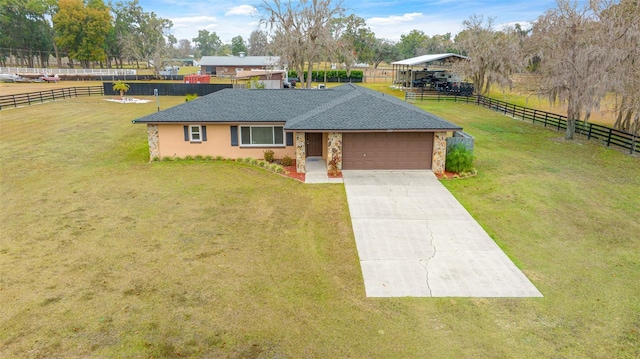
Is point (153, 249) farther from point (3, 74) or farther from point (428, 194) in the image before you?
point (3, 74)

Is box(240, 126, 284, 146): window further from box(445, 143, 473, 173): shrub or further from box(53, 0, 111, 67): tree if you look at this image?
box(53, 0, 111, 67): tree

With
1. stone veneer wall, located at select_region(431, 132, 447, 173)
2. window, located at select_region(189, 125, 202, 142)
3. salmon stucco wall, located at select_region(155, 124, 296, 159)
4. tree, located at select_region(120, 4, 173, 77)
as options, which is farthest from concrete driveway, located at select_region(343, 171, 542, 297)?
tree, located at select_region(120, 4, 173, 77)

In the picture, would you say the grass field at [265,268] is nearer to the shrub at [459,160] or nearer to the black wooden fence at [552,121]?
the shrub at [459,160]

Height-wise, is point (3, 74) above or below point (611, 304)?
above

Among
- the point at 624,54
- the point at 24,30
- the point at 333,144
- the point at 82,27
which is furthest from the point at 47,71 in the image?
the point at 624,54

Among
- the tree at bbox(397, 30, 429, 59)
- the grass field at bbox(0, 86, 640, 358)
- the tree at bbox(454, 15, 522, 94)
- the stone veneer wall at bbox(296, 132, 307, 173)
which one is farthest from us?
the tree at bbox(397, 30, 429, 59)

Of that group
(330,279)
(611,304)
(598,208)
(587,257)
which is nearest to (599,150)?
(598,208)
